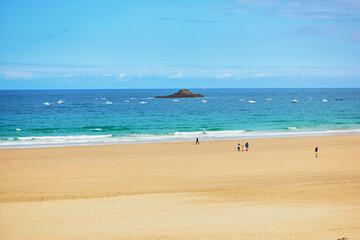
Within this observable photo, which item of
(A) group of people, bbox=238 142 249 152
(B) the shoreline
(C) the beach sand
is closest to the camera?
(C) the beach sand

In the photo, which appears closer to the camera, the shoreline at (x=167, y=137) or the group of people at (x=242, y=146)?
the group of people at (x=242, y=146)

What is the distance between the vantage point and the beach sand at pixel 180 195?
1198 centimetres

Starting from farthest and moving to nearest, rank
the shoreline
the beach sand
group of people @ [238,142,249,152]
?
the shoreline < group of people @ [238,142,249,152] < the beach sand

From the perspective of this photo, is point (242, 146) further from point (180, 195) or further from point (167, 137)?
point (180, 195)

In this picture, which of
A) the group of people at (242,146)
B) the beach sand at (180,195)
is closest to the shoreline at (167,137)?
the beach sand at (180,195)

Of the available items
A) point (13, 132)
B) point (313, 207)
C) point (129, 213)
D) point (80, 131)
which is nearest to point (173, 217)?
point (129, 213)

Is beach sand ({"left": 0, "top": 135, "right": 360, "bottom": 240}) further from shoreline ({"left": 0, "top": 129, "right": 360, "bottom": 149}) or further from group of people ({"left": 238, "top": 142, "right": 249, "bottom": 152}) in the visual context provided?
shoreline ({"left": 0, "top": 129, "right": 360, "bottom": 149})

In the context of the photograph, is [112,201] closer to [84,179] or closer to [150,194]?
[150,194]

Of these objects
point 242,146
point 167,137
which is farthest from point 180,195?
point 167,137

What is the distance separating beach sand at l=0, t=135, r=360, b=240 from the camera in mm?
11977

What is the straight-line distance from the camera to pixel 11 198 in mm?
16047

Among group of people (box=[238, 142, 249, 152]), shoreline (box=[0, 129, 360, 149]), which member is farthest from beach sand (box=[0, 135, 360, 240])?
shoreline (box=[0, 129, 360, 149])

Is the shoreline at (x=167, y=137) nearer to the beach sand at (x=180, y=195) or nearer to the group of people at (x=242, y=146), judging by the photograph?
the beach sand at (x=180, y=195)

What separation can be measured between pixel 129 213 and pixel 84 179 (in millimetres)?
7070
